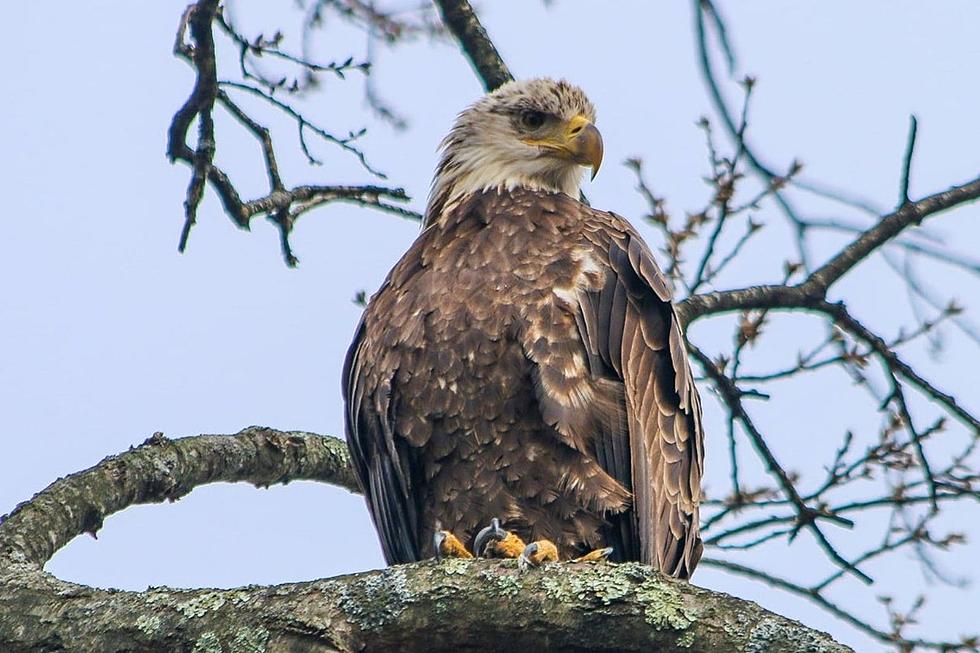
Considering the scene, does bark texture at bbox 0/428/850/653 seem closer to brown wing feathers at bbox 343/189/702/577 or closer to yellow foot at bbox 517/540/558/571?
yellow foot at bbox 517/540/558/571

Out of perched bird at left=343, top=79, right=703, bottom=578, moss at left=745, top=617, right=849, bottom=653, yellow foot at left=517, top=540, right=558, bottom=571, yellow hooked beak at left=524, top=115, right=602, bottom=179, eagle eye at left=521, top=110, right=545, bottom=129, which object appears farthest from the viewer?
eagle eye at left=521, top=110, right=545, bottom=129

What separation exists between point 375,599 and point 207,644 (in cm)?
35

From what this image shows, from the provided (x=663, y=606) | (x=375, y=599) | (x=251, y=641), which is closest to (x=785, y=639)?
(x=663, y=606)

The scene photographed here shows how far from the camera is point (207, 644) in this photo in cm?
271

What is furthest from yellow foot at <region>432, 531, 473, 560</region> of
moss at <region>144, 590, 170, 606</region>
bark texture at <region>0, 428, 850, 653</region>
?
moss at <region>144, 590, 170, 606</region>

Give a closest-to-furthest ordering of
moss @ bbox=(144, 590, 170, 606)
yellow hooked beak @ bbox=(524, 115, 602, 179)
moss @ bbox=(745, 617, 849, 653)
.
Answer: moss @ bbox=(745, 617, 849, 653) < moss @ bbox=(144, 590, 170, 606) < yellow hooked beak @ bbox=(524, 115, 602, 179)

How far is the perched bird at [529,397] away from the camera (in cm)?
413

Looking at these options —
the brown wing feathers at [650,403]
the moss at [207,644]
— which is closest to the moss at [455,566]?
the moss at [207,644]

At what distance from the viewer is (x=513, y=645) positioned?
269 centimetres

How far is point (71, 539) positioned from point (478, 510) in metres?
1.24

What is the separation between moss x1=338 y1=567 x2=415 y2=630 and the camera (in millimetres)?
2711

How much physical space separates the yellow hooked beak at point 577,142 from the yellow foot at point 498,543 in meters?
1.78

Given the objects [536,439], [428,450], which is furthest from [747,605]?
[428,450]

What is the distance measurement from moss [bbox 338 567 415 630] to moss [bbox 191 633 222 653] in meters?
0.26
